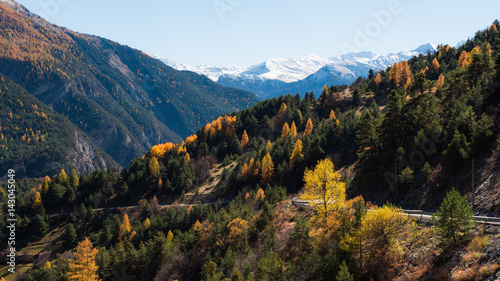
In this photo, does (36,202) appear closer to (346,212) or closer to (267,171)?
(267,171)

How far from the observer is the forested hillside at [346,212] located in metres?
25.0

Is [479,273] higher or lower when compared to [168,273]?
higher

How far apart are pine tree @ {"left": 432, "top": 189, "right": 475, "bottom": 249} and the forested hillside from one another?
8 centimetres

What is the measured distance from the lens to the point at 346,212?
31922mm

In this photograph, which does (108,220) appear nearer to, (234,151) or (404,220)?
(234,151)

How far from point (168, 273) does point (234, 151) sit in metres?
97.3

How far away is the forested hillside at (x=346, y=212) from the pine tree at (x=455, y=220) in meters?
0.08

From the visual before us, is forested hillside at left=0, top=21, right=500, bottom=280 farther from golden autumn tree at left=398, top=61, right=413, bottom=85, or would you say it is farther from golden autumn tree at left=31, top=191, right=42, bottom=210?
golden autumn tree at left=31, top=191, right=42, bottom=210

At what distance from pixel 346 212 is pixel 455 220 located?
11936 mm

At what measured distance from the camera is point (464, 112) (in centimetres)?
4094

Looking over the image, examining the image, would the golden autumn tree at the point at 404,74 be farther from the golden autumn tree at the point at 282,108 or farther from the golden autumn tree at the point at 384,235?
the golden autumn tree at the point at 384,235

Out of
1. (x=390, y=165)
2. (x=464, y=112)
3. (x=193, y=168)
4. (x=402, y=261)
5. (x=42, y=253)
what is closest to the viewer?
(x=402, y=261)

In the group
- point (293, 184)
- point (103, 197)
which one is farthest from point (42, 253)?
point (293, 184)

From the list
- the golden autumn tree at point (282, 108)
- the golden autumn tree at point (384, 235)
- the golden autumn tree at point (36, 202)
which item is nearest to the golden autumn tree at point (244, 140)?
the golden autumn tree at point (282, 108)
